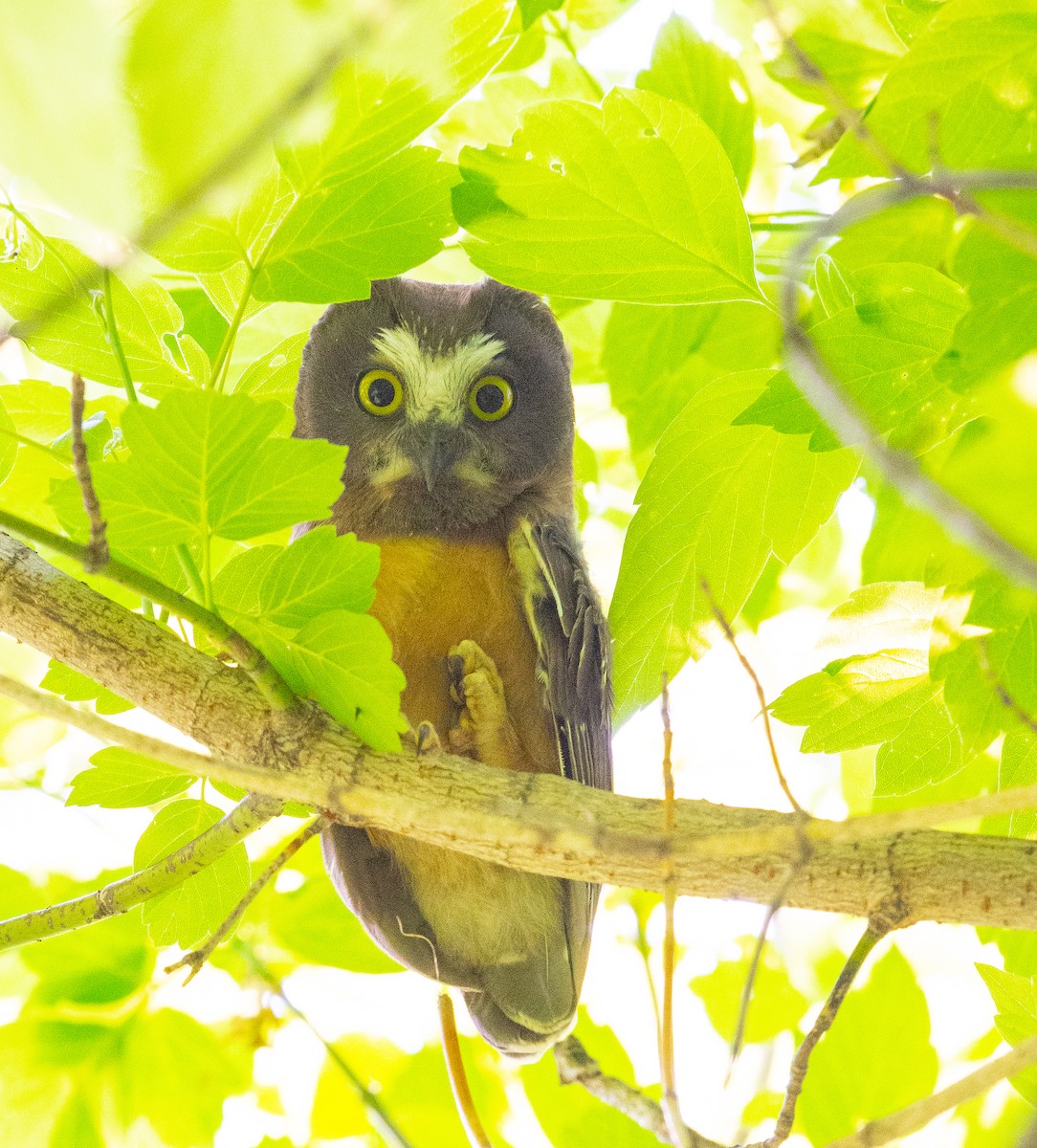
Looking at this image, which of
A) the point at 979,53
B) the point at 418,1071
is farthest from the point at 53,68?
the point at 418,1071

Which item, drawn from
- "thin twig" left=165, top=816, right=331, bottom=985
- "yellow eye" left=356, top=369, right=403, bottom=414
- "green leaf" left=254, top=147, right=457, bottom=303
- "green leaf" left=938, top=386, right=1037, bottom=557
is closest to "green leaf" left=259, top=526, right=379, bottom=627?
"green leaf" left=254, top=147, right=457, bottom=303

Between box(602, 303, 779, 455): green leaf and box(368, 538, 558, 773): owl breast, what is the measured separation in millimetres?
531

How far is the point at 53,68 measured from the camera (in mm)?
504

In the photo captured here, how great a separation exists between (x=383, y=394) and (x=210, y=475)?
156cm

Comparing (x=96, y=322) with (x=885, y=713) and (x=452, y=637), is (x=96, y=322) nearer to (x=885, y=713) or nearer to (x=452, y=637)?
(x=452, y=637)

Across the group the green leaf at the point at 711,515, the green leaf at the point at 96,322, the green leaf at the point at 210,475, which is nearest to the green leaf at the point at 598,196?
the green leaf at the point at 711,515

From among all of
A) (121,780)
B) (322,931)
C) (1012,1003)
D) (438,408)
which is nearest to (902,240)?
(438,408)

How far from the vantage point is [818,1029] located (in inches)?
65.1

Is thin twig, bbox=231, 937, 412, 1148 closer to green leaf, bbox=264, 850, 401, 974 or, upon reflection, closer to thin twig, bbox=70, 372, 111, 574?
green leaf, bbox=264, 850, 401, 974

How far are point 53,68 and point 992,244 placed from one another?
1096mm

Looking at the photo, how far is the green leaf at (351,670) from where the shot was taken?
61.4 inches

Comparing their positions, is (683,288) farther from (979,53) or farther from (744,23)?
(744,23)

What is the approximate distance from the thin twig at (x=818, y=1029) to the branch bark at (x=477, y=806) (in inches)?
2.5

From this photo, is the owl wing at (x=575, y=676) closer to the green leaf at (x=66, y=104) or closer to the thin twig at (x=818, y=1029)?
the thin twig at (x=818, y=1029)
